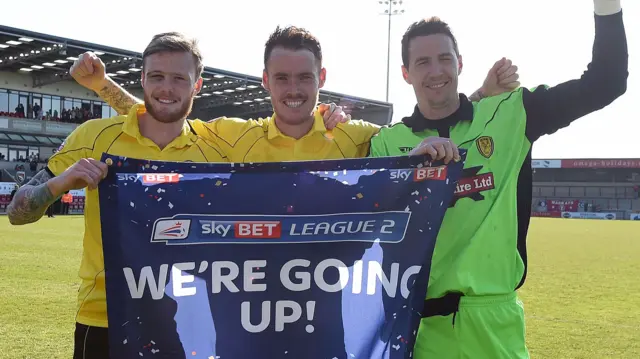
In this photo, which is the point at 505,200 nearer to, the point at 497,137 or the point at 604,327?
the point at 497,137

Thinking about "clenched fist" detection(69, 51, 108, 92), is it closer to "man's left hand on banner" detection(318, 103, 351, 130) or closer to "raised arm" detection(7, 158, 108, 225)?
"raised arm" detection(7, 158, 108, 225)

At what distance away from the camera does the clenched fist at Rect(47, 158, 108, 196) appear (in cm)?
257

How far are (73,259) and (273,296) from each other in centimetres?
1144

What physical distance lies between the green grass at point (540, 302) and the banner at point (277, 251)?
139 inches

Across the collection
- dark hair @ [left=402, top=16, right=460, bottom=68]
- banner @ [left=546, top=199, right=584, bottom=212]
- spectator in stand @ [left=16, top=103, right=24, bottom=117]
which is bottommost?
banner @ [left=546, top=199, right=584, bottom=212]

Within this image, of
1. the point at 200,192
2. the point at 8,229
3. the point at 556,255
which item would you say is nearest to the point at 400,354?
the point at 200,192

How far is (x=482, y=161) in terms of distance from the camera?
293 centimetres

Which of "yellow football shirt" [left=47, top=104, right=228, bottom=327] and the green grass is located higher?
"yellow football shirt" [left=47, top=104, right=228, bottom=327]

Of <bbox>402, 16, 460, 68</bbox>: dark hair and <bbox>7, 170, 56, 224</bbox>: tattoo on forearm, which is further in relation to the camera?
<bbox>402, 16, 460, 68</bbox>: dark hair

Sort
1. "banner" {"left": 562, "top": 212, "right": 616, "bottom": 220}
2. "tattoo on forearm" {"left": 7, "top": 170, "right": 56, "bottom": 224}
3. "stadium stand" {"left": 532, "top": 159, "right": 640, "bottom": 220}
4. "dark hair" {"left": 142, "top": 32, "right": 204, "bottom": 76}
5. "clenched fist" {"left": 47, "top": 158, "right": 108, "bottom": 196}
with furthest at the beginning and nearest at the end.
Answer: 1. "stadium stand" {"left": 532, "top": 159, "right": 640, "bottom": 220}
2. "banner" {"left": 562, "top": 212, "right": 616, "bottom": 220}
3. "dark hair" {"left": 142, "top": 32, "right": 204, "bottom": 76}
4. "tattoo on forearm" {"left": 7, "top": 170, "right": 56, "bottom": 224}
5. "clenched fist" {"left": 47, "top": 158, "right": 108, "bottom": 196}

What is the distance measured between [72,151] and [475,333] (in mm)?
2066

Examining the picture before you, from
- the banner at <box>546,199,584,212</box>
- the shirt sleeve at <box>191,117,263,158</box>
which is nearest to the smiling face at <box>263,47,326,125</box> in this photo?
the shirt sleeve at <box>191,117,263,158</box>

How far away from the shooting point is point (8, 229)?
2091 cm

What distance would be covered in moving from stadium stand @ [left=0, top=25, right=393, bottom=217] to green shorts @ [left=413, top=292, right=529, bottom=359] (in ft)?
96.3
